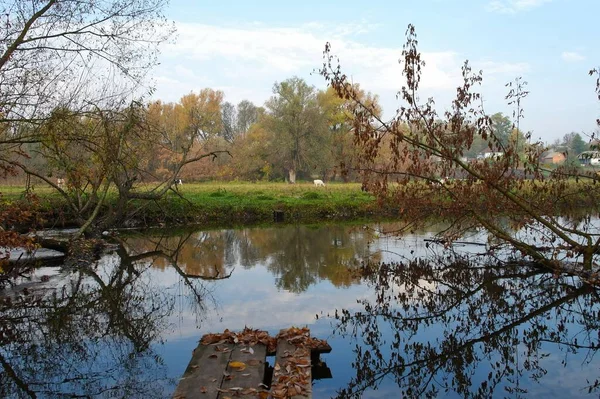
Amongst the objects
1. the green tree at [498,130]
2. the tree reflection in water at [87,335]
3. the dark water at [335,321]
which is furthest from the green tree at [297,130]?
the tree reflection in water at [87,335]

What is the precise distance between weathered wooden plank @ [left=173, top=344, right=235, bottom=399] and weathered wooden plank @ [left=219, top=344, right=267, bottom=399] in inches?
3.1

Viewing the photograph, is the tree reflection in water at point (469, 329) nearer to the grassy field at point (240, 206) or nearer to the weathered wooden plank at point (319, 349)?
the weathered wooden plank at point (319, 349)

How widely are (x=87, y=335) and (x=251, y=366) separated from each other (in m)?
3.12

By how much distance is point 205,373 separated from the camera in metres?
5.79

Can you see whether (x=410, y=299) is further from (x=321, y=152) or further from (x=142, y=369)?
(x=321, y=152)

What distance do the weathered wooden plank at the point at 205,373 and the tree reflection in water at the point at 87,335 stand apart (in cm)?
41

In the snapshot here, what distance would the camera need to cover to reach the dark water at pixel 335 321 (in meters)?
6.23

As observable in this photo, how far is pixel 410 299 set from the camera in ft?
32.5

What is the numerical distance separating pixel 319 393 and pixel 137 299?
5.33 m

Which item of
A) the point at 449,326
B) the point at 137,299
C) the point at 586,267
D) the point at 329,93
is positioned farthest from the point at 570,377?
the point at 329,93

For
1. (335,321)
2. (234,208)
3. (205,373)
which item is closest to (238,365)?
(205,373)

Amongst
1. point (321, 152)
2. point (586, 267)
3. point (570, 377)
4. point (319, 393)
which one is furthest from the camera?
point (321, 152)

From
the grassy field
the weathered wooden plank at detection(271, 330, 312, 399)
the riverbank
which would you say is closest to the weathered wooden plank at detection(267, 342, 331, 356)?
the weathered wooden plank at detection(271, 330, 312, 399)

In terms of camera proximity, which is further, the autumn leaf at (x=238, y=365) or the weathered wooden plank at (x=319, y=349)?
the weathered wooden plank at (x=319, y=349)
